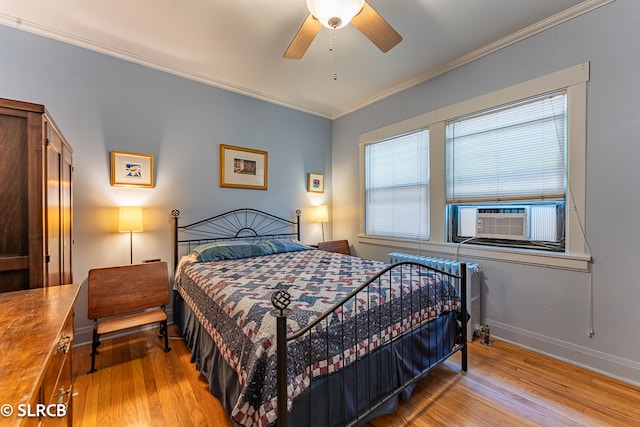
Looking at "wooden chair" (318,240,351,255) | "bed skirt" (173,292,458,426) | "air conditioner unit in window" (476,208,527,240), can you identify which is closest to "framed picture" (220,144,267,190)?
"wooden chair" (318,240,351,255)

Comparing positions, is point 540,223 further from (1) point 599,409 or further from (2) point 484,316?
(1) point 599,409

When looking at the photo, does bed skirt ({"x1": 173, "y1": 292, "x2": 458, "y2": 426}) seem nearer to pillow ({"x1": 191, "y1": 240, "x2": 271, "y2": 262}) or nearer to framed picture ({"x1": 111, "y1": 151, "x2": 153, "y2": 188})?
pillow ({"x1": 191, "y1": 240, "x2": 271, "y2": 262})

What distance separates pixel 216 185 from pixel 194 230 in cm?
62

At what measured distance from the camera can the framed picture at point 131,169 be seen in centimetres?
272

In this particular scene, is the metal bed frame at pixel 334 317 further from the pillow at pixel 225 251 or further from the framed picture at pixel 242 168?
the pillow at pixel 225 251

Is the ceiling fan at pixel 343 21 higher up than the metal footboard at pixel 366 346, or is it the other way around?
the ceiling fan at pixel 343 21

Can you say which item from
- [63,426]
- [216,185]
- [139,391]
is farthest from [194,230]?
[63,426]

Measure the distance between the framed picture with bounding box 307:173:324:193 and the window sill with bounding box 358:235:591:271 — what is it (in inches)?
51.2

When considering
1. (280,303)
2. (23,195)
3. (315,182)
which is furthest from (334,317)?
(315,182)

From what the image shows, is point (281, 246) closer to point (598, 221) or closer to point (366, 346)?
point (366, 346)

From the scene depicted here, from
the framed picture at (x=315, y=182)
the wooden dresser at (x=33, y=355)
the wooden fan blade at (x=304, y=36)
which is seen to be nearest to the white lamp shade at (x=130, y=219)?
the wooden dresser at (x=33, y=355)

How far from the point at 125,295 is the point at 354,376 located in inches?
88.0

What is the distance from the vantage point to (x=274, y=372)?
1.20 metres

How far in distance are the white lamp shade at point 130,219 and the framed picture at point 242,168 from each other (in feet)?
3.34
